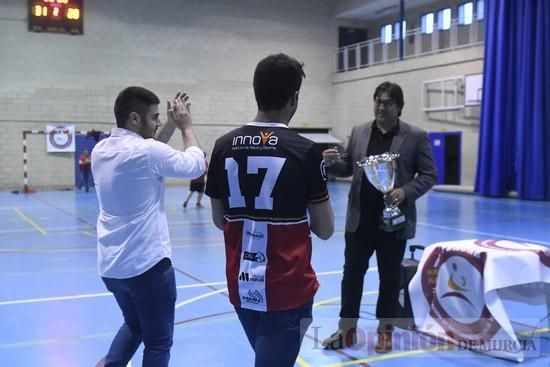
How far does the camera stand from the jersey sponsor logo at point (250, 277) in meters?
2.16

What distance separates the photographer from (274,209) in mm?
2145

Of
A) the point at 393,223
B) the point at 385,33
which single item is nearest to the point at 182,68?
the point at 385,33

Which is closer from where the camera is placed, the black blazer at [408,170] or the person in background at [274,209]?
the person in background at [274,209]

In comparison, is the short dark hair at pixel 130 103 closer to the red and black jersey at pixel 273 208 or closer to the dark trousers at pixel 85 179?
the red and black jersey at pixel 273 208

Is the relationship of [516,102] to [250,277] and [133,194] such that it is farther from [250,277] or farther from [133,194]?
[250,277]

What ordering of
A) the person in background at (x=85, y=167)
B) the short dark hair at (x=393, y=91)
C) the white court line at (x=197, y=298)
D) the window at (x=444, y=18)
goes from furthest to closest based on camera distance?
the window at (x=444, y=18) < the person in background at (x=85, y=167) < the white court line at (x=197, y=298) < the short dark hair at (x=393, y=91)

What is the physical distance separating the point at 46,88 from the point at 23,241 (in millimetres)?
13529

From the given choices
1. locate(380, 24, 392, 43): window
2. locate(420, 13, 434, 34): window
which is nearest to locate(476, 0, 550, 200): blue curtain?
locate(420, 13, 434, 34): window

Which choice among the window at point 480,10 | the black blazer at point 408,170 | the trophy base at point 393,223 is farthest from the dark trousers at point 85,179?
the trophy base at point 393,223

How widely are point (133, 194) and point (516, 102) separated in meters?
17.6

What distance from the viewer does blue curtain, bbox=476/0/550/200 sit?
17328 mm

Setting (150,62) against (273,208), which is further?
(150,62)

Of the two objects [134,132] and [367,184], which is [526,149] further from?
[134,132]

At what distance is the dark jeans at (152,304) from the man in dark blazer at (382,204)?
1.75m
